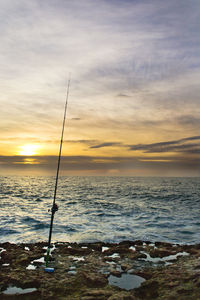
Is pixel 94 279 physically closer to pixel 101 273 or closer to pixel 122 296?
pixel 101 273

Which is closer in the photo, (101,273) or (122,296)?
(122,296)

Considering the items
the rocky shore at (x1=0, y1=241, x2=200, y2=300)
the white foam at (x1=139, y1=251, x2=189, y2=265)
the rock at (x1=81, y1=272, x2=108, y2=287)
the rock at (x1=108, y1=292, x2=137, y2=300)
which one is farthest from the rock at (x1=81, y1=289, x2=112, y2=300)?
the white foam at (x1=139, y1=251, x2=189, y2=265)

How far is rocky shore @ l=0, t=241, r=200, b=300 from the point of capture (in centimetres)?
607

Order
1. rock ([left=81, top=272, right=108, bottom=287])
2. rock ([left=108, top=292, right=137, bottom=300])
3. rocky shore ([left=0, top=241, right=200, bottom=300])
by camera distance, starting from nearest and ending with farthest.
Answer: rock ([left=108, top=292, right=137, bottom=300]), rocky shore ([left=0, top=241, right=200, bottom=300]), rock ([left=81, top=272, right=108, bottom=287])

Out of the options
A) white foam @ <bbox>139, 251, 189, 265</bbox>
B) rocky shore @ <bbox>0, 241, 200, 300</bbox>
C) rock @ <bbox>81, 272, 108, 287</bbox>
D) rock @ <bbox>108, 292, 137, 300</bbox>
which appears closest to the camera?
rock @ <bbox>108, 292, 137, 300</bbox>

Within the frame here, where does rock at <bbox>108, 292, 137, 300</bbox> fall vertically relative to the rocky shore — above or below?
above

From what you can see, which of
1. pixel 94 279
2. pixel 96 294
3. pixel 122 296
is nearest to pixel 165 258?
pixel 94 279

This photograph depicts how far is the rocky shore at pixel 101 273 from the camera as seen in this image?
6.07 meters

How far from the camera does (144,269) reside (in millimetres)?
7875

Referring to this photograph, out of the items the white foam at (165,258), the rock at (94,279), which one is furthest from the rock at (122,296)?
the white foam at (165,258)

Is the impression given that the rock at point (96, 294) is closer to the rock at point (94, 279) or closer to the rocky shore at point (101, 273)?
the rocky shore at point (101, 273)

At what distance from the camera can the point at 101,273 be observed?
7.45 m

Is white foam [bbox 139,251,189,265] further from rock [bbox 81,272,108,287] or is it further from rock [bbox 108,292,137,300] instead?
rock [bbox 108,292,137,300]

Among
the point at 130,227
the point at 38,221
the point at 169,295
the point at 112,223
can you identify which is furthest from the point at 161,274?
the point at 38,221
